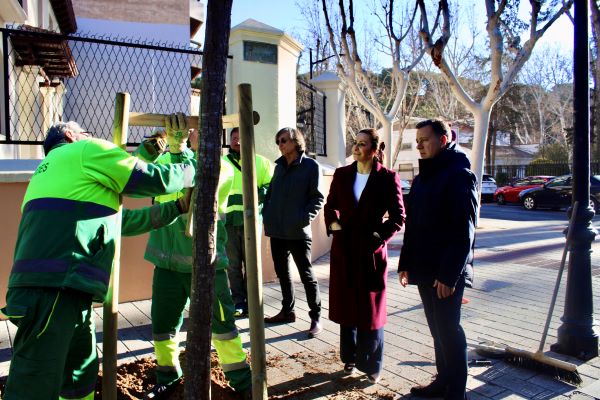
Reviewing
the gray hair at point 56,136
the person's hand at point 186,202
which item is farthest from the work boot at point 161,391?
the gray hair at point 56,136

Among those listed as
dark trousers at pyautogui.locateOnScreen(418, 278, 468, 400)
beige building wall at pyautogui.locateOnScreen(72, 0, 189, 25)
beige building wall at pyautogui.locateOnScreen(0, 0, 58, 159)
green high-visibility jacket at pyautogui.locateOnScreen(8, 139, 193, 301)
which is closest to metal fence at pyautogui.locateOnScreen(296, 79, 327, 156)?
beige building wall at pyautogui.locateOnScreen(0, 0, 58, 159)

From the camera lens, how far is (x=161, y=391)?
133 inches

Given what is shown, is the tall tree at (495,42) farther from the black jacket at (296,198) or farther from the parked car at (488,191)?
the parked car at (488,191)

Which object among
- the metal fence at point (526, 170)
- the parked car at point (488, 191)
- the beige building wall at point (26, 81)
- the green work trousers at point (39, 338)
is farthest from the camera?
the metal fence at point (526, 170)

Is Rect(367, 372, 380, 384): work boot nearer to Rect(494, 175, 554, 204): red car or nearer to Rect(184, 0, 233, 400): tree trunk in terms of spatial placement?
Rect(184, 0, 233, 400): tree trunk

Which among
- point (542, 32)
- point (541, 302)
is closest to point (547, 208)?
point (542, 32)

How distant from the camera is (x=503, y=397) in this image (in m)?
3.54

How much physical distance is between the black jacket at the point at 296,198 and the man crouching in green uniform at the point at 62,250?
2.34 m

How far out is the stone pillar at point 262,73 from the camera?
22.0 ft

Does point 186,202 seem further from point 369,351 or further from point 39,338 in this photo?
point 369,351

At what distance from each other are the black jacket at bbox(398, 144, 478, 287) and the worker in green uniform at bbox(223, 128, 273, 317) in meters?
2.24

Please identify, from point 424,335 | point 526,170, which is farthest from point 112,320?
point 526,170

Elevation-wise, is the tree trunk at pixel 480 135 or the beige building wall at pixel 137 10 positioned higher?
the beige building wall at pixel 137 10

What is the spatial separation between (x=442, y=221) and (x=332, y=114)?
6852 millimetres
